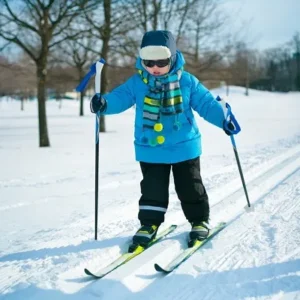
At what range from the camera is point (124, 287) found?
2.22 meters

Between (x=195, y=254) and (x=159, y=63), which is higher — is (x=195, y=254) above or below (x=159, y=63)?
below

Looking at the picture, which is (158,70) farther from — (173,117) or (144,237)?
(144,237)

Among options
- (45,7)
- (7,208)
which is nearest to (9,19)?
(45,7)

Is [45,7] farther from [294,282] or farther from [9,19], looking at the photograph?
[294,282]

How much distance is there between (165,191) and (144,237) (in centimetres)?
46

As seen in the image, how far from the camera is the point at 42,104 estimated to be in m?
10.0

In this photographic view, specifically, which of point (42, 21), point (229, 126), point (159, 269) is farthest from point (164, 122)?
point (42, 21)

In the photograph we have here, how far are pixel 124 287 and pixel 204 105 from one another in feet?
5.46

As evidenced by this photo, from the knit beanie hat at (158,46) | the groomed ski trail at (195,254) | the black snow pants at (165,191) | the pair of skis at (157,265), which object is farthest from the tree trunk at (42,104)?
the pair of skis at (157,265)

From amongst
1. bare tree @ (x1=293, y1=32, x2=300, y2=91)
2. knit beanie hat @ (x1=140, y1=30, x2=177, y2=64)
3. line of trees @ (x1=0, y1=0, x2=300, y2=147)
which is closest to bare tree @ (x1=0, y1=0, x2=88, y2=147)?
line of trees @ (x1=0, y1=0, x2=300, y2=147)

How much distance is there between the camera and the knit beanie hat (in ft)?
9.27

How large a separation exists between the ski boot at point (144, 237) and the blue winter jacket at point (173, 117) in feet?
1.96

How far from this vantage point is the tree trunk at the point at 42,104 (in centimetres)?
964

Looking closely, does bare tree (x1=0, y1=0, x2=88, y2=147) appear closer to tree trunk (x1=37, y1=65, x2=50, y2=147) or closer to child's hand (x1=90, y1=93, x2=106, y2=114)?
tree trunk (x1=37, y1=65, x2=50, y2=147)
